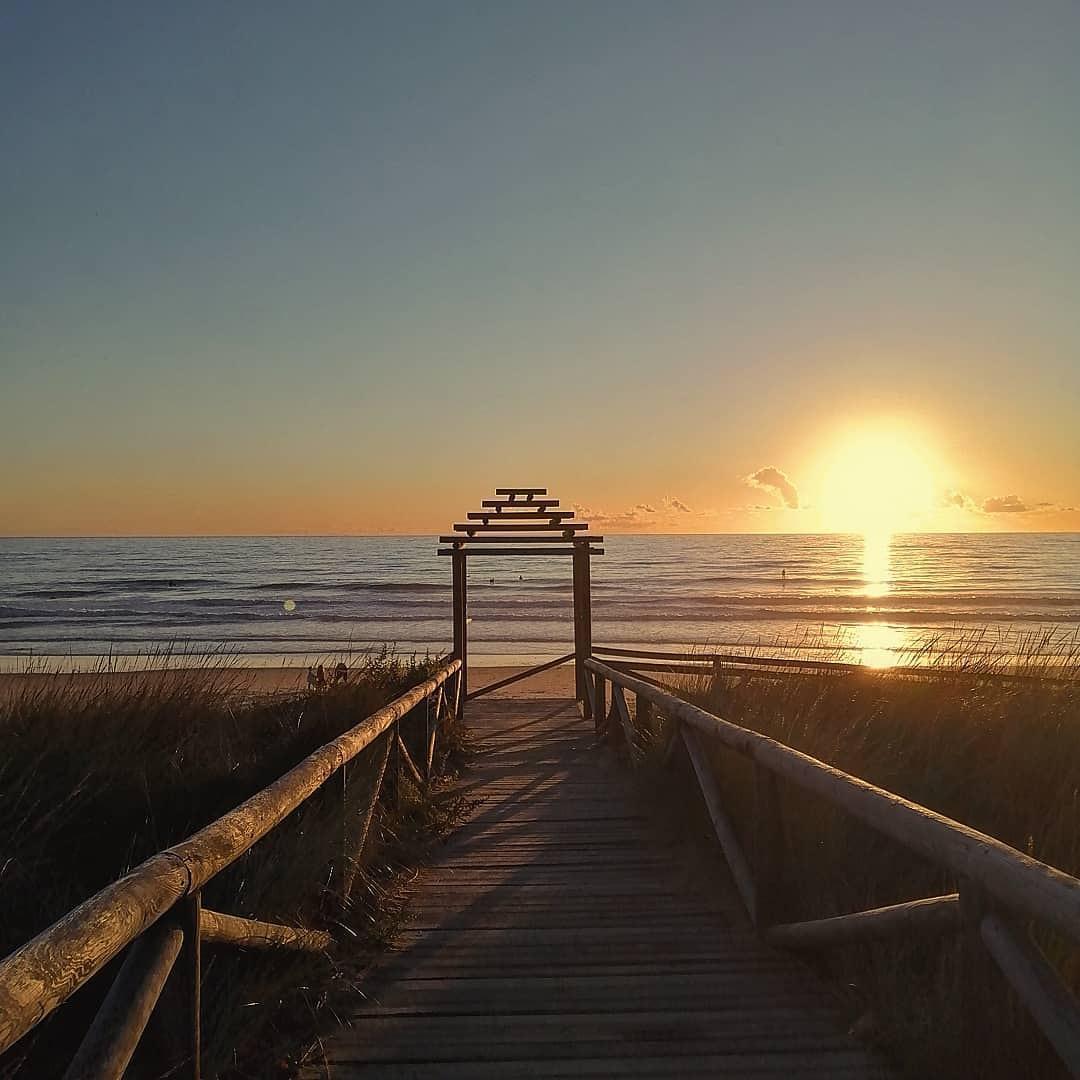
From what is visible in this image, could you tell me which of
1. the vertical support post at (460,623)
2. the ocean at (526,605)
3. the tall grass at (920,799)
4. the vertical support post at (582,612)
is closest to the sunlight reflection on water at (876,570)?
the ocean at (526,605)

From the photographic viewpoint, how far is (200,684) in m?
7.66

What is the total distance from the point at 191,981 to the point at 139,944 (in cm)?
32

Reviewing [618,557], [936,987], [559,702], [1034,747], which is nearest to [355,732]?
[936,987]

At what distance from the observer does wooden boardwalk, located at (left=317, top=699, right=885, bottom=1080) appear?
10.5ft

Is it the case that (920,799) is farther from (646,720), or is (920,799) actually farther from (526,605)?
(526,605)

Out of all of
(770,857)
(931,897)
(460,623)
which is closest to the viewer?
(931,897)

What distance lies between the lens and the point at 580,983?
3830 mm

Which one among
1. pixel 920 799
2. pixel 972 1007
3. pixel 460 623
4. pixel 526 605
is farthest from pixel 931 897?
pixel 526 605

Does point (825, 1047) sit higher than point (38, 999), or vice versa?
point (38, 999)

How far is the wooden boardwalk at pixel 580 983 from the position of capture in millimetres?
3205

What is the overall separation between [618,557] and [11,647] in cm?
5167

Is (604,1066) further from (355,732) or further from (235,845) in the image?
(355,732)

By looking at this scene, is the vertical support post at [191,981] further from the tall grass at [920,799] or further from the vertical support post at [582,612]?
the vertical support post at [582,612]

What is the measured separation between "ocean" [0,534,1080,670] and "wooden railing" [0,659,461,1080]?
40.2 feet
